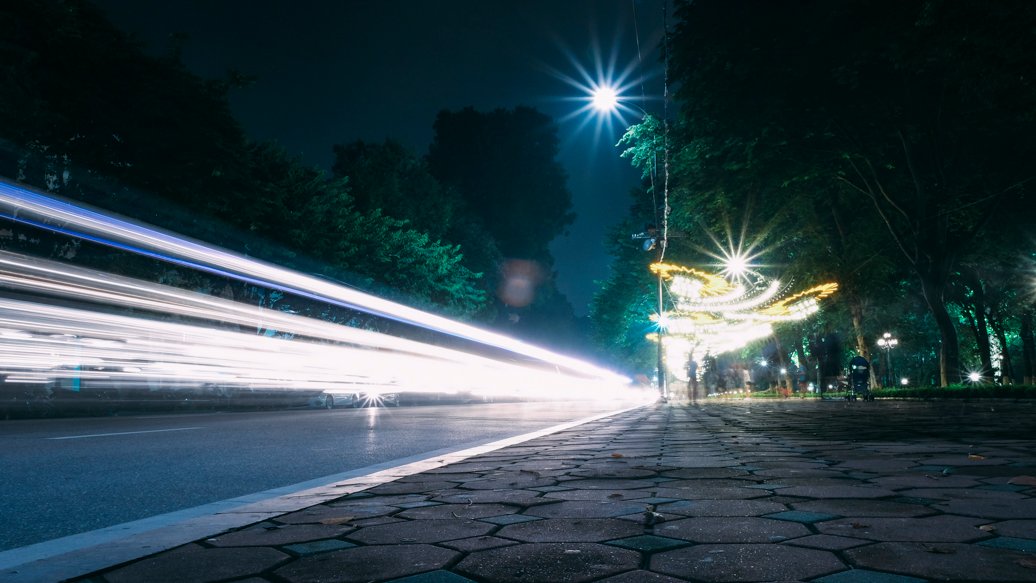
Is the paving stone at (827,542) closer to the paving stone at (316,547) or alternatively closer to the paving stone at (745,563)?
the paving stone at (745,563)

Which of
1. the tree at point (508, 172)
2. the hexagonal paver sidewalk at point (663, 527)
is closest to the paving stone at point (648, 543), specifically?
the hexagonal paver sidewalk at point (663, 527)

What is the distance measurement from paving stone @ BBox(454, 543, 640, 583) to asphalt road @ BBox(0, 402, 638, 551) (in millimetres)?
2392

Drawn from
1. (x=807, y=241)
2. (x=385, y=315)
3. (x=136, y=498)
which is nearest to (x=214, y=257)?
(x=385, y=315)

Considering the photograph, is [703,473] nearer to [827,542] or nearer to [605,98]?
[827,542]

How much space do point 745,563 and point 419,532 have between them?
1401 mm

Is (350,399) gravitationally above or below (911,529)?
above

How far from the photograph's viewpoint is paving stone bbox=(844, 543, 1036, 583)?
209 centimetres

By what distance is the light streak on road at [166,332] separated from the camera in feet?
47.6

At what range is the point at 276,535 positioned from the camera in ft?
9.98

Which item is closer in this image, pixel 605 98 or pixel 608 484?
pixel 608 484

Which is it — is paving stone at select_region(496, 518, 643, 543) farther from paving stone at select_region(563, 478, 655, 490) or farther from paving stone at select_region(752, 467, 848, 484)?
paving stone at select_region(752, 467, 848, 484)

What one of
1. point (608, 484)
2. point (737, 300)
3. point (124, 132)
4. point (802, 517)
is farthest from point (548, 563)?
point (737, 300)

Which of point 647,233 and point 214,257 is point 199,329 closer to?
point 214,257

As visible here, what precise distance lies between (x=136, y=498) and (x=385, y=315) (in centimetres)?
2582
